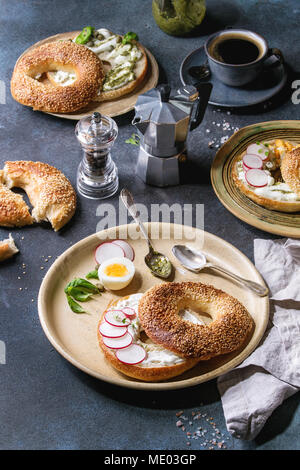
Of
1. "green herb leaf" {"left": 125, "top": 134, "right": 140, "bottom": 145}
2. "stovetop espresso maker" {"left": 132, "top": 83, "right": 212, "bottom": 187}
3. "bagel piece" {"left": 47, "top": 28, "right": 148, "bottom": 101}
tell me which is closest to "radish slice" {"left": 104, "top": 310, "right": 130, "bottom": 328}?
"stovetop espresso maker" {"left": 132, "top": 83, "right": 212, "bottom": 187}

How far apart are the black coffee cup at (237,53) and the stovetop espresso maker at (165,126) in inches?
19.5

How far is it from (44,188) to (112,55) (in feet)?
3.72

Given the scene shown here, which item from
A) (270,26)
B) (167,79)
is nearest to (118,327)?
(167,79)

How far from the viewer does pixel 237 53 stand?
11.0ft

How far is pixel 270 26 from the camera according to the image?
3.97 meters

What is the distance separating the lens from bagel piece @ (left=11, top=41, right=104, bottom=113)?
330 centimetres

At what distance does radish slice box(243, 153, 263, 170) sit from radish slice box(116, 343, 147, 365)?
3.80ft

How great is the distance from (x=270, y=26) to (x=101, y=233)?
7.02ft

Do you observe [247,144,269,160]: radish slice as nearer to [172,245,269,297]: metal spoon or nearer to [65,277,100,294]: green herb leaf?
[172,245,269,297]: metal spoon

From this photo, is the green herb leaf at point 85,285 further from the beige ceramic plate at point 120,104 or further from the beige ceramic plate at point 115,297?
the beige ceramic plate at point 120,104

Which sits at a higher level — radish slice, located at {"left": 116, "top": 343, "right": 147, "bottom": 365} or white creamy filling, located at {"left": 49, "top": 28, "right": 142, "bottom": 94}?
white creamy filling, located at {"left": 49, "top": 28, "right": 142, "bottom": 94}

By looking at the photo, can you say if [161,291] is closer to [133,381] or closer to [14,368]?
[133,381]

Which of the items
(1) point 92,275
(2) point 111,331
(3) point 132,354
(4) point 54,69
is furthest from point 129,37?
(3) point 132,354

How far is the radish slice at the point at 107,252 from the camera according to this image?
2.69 metres
